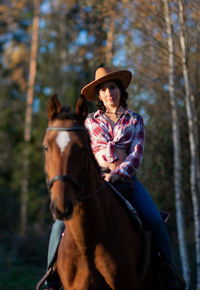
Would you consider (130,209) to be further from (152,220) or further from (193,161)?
(193,161)

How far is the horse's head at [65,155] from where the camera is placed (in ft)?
9.67

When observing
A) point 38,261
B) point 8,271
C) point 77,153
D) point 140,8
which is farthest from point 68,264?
point 38,261

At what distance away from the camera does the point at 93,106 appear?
1159 cm

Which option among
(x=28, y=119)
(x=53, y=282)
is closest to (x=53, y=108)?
(x=53, y=282)

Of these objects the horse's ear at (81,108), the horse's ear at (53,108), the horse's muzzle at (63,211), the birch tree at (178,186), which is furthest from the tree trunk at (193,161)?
the horse's muzzle at (63,211)

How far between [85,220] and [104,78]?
189 centimetres

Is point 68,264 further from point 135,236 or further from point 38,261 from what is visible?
point 38,261

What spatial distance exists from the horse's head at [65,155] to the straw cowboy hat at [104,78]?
4.56 feet

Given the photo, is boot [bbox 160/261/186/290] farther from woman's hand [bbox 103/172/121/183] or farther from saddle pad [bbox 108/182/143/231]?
woman's hand [bbox 103/172/121/183]

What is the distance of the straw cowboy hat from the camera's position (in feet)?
15.6

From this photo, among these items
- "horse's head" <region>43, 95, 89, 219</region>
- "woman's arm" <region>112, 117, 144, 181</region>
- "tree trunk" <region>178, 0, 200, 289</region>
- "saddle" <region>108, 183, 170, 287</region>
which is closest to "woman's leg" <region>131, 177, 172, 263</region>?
"saddle" <region>108, 183, 170, 287</region>

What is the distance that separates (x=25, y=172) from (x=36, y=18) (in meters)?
8.64

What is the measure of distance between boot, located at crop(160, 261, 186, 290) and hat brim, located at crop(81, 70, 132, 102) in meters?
2.10

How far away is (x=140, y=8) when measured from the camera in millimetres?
9523
